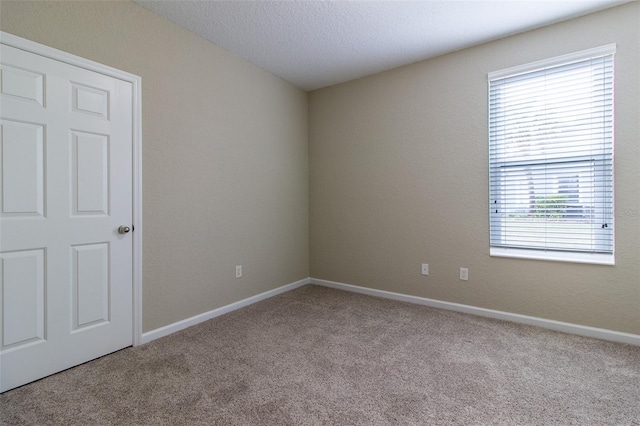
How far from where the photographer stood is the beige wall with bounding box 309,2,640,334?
95.9 inches

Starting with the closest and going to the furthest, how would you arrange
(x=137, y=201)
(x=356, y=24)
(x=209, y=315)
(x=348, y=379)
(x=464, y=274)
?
(x=348, y=379) → (x=137, y=201) → (x=356, y=24) → (x=209, y=315) → (x=464, y=274)

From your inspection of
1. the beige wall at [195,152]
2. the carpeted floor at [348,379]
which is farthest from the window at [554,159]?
the beige wall at [195,152]

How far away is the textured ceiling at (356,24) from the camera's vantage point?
242 centimetres

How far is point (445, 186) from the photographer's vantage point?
3.23 metres

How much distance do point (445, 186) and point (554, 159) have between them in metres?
0.93

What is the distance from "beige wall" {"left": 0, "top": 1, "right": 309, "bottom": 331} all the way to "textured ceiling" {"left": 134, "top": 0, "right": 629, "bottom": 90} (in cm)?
26

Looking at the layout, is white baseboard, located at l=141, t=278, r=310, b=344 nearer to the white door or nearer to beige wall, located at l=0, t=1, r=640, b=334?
beige wall, located at l=0, t=1, r=640, b=334

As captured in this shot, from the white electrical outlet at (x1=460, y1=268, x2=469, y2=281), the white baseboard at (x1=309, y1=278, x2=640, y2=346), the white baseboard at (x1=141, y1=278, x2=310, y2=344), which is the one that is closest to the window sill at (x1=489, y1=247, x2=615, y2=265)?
the white electrical outlet at (x1=460, y1=268, x2=469, y2=281)

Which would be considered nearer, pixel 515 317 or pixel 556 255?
pixel 556 255

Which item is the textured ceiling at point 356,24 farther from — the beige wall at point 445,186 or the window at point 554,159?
the window at point 554,159

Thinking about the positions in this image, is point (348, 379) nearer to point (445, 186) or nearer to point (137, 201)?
point (137, 201)

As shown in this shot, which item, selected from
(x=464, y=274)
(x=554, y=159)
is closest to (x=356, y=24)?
(x=554, y=159)

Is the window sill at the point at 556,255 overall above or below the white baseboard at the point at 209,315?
above

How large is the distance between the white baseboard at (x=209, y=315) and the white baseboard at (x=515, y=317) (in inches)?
31.8
